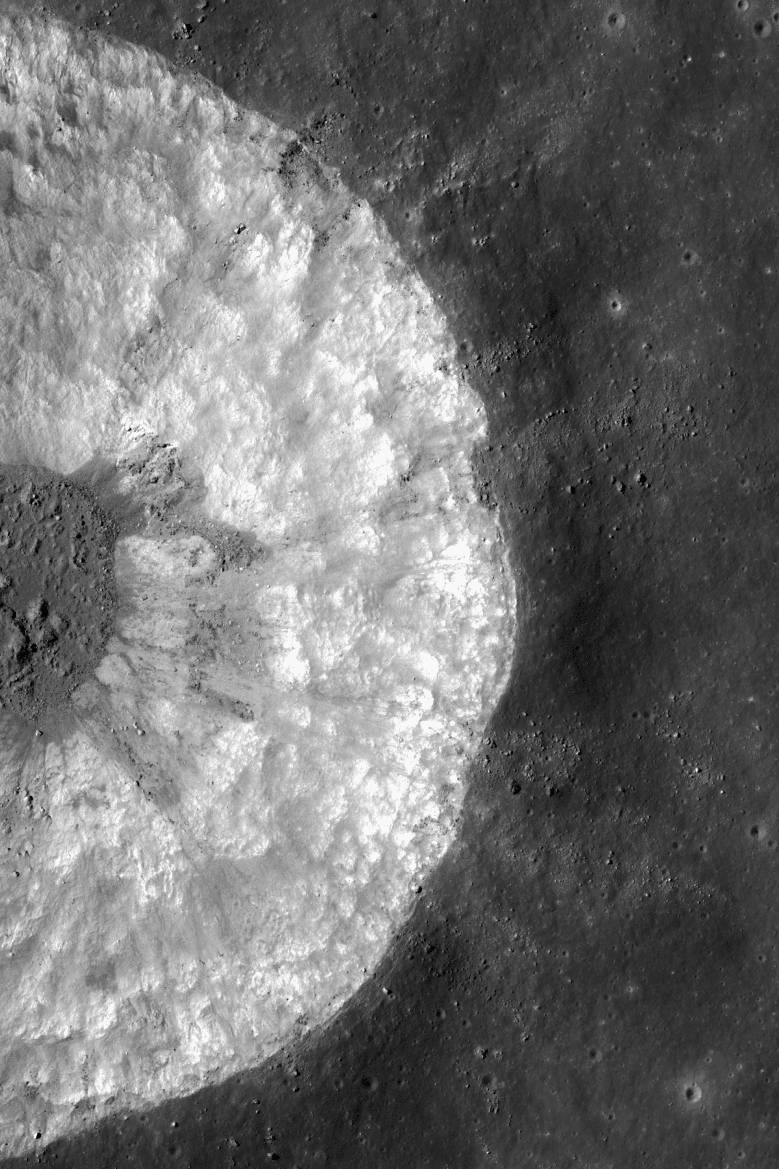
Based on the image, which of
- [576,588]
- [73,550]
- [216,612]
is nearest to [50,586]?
[73,550]

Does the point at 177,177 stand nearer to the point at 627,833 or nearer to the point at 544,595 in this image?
the point at 544,595

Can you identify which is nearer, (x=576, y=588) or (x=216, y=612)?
(x=576, y=588)

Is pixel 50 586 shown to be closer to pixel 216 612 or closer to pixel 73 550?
pixel 73 550

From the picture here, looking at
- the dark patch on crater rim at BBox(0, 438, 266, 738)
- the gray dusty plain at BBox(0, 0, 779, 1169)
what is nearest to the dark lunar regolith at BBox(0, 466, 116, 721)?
the dark patch on crater rim at BBox(0, 438, 266, 738)

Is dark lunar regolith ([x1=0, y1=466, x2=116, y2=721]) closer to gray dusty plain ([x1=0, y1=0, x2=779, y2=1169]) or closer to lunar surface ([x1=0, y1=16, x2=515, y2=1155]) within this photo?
lunar surface ([x1=0, y1=16, x2=515, y2=1155])

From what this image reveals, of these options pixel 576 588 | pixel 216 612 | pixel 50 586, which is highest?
pixel 576 588

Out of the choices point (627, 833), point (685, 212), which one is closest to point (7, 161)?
point (685, 212)

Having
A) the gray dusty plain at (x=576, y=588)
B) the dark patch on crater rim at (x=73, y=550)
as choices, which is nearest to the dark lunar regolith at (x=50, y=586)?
the dark patch on crater rim at (x=73, y=550)
